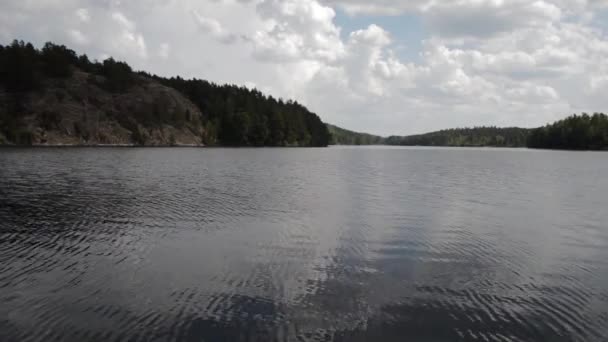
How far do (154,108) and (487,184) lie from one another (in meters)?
154

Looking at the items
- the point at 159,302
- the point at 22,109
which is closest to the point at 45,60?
the point at 22,109

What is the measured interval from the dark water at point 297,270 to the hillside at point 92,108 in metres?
116

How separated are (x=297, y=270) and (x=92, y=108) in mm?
155380

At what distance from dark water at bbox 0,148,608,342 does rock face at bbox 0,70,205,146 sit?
116m

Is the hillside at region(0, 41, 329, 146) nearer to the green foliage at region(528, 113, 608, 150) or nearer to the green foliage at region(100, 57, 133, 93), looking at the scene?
the green foliage at region(100, 57, 133, 93)

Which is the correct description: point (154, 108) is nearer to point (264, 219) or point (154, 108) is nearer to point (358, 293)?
point (264, 219)

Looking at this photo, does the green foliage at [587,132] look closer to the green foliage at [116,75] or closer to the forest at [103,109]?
the forest at [103,109]

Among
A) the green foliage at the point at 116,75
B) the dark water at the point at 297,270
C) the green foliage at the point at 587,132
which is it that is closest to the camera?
the dark water at the point at 297,270

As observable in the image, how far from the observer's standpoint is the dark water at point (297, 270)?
34.7 feet

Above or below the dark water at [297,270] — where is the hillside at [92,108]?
above

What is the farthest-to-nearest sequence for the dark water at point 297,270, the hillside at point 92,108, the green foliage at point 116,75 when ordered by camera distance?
the green foliage at point 116,75 → the hillside at point 92,108 → the dark water at point 297,270

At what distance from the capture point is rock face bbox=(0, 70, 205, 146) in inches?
5034

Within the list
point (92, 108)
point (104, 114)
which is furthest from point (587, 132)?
point (92, 108)

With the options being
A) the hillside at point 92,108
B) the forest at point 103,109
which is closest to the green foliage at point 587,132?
the forest at point 103,109
